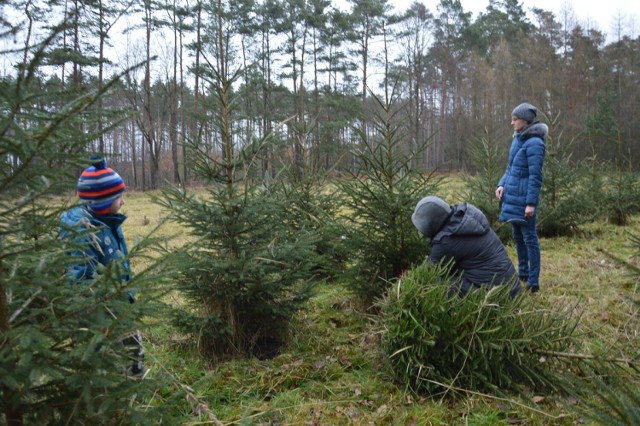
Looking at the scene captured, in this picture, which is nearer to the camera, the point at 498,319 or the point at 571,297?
the point at 498,319

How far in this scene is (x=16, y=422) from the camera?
53.8 inches

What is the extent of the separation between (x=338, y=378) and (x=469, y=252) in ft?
4.84

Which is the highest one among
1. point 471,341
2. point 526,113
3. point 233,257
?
point 526,113

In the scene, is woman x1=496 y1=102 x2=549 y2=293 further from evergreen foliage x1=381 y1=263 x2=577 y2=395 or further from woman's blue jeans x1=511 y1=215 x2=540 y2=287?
evergreen foliage x1=381 y1=263 x2=577 y2=395

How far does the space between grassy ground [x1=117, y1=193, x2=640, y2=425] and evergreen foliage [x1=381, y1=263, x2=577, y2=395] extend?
0.47ft

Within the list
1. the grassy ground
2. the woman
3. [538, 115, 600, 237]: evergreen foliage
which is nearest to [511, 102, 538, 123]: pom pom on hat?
the woman

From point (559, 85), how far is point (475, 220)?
36.0 metres

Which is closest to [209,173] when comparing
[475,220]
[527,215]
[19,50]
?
[475,220]

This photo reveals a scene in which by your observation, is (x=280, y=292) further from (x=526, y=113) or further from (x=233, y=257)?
(x=526, y=113)

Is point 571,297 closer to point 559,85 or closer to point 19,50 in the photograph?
point 19,50

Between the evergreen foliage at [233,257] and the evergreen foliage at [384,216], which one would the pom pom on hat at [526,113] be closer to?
the evergreen foliage at [384,216]

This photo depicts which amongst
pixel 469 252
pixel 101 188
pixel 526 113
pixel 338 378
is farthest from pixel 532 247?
pixel 101 188

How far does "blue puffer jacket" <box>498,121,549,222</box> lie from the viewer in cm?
494

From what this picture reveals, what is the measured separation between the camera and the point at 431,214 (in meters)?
3.53
